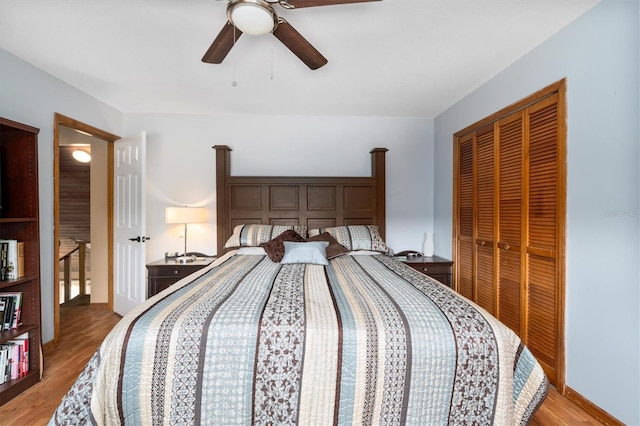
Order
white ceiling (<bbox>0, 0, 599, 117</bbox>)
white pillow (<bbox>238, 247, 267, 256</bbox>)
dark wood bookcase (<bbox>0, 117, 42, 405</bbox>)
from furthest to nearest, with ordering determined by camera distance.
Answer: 1. white pillow (<bbox>238, 247, 267, 256</bbox>)
2. dark wood bookcase (<bbox>0, 117, 42, 405</bbox>)
3. white ceiling (<bbox>0, 0, 599, 117</bbox>)

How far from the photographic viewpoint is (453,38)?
2012 mm

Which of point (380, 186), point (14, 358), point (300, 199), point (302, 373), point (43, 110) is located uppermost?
point (43, 110)

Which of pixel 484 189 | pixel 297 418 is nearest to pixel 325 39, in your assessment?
pixel 484 189

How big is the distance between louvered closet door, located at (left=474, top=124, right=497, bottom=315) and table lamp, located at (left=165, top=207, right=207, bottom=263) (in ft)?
9.33

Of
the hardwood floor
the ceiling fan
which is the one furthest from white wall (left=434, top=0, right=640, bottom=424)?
the ceiling fan

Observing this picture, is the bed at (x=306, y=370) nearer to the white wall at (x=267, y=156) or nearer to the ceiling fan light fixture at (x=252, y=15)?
the ceiling fan light fixture at (x=252, y=15)

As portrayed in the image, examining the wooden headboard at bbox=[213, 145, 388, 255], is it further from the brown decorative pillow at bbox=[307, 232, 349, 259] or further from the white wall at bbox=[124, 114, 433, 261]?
the brown decorative pillow at bbox=[307, 232, 349, 259]

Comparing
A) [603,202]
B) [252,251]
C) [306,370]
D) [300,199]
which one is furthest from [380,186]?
[306,370]

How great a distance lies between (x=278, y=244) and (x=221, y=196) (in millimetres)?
1139

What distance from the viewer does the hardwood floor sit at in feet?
5.54

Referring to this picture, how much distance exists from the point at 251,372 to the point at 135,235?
2.57 meters

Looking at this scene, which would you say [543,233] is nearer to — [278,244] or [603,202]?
[603,202]

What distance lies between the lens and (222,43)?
161 cm

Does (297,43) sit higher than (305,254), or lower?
higher
